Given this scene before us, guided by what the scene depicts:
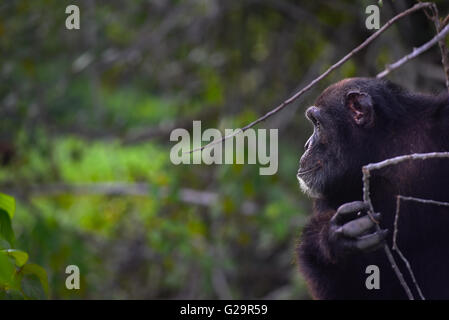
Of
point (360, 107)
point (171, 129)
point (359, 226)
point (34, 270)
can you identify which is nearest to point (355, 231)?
point (359, 226)

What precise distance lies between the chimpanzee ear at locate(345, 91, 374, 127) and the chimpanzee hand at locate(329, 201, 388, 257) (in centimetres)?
53

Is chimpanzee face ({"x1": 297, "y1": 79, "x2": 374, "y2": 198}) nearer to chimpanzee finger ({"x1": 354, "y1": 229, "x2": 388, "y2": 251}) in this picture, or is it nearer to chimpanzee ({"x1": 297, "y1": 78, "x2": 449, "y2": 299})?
chimpanzee ({"x1": 297, "y1": 78, "x2": 449, "y2": 299})

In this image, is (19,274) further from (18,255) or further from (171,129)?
(171,129)

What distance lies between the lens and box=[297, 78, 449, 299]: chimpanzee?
335cm

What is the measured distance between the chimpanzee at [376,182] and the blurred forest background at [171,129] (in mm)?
2588

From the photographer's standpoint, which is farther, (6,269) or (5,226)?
(5,226)

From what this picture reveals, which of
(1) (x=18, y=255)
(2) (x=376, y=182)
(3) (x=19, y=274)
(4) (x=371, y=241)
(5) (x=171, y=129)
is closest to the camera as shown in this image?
(1) (x=18, y=255)

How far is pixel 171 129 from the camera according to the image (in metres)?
8.21

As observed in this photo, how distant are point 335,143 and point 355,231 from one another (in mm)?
602

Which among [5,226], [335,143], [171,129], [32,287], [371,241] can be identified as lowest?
[32,287]

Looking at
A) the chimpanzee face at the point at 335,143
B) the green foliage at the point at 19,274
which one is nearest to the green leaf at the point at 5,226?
the green foliage at the point at 19,274

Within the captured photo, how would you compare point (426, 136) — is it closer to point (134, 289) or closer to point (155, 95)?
point (134, 289)

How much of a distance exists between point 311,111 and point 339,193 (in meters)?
0.48
